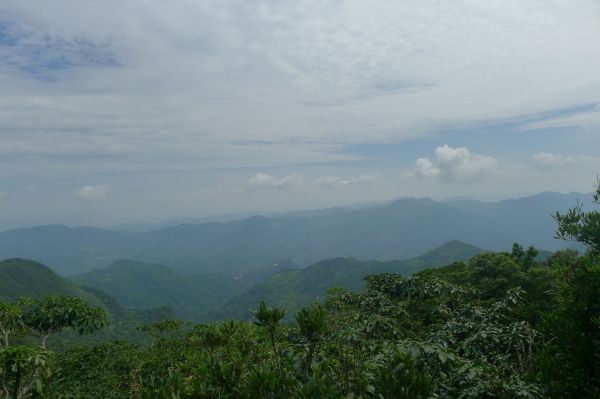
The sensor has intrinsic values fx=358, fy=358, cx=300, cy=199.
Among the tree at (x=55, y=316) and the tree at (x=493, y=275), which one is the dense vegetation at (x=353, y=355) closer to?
the tree at (x=55, y=316)

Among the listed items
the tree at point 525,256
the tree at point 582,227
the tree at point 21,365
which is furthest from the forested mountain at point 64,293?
the tree at point 582,227

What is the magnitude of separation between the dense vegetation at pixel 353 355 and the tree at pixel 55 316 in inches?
2.8

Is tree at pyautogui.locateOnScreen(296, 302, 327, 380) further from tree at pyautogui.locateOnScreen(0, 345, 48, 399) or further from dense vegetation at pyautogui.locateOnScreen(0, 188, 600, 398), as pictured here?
tree at pyautogui.locateOnScreen(0, 345, 48, 399)

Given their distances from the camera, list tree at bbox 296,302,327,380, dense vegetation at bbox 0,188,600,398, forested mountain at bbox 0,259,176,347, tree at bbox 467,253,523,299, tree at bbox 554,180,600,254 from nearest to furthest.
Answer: dense vegetation at bbox 0,188,600,398 → tree at bbox 296,302,327,380 → tree at bbox 554,180,600,254 → tree at bbox 467,253,523,299 → forested mountain at bbox 0,259,176,347

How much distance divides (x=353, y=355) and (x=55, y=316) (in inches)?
823

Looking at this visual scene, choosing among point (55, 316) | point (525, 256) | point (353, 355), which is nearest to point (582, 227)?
point (525, 256)

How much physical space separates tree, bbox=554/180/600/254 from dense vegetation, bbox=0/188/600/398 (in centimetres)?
41

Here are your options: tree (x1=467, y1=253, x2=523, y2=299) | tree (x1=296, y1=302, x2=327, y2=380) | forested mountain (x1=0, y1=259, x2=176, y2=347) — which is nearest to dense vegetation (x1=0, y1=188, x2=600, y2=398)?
tree (x1=296, y1=302, x2=327, y2=380)

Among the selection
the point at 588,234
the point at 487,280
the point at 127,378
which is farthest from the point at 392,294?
the point at 127,378

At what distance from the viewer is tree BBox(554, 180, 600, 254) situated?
2394 cm

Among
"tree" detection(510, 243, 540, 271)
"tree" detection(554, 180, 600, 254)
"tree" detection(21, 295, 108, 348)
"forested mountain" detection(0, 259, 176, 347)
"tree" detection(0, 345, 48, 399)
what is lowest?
Answer: "forested mountain" detection(0, 259, 176, 347)

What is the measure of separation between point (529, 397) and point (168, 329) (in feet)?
77.7

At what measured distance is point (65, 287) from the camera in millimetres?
194875

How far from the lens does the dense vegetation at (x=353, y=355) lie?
666cm
